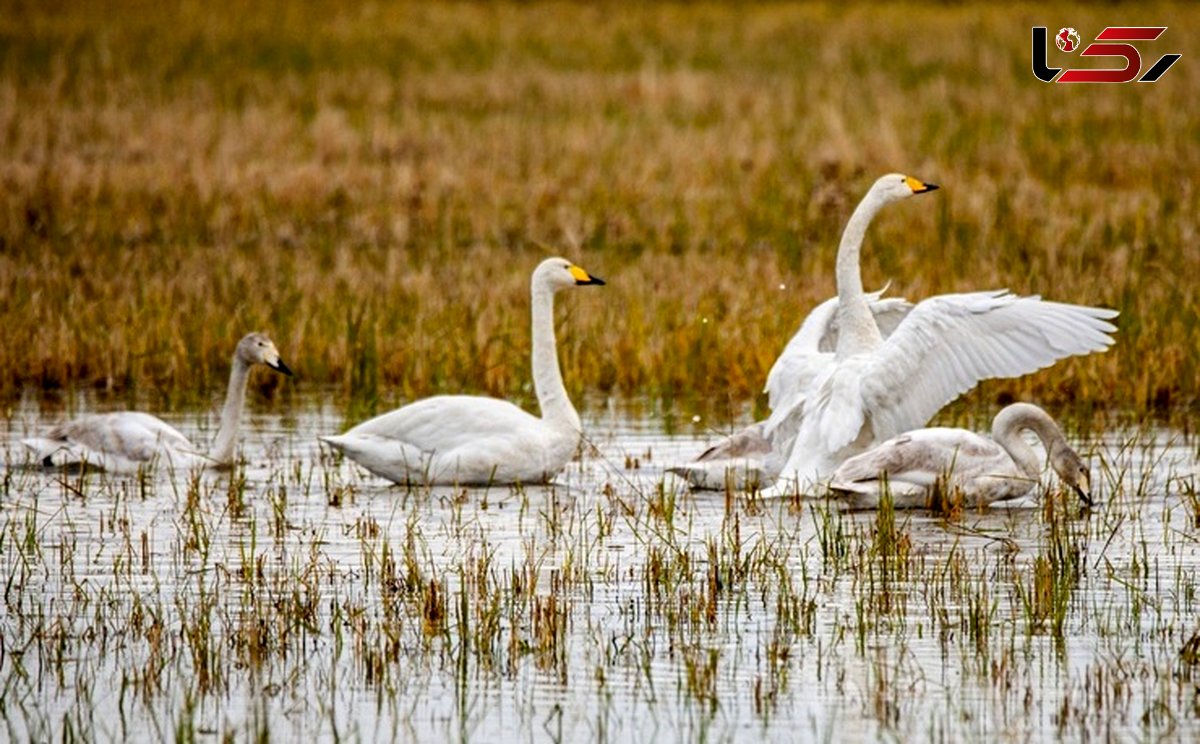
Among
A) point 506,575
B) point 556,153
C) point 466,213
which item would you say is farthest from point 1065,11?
point 506,575

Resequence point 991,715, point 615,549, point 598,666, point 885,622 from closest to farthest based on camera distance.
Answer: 1. point 991,715
2. point 598,666
3. point 885,622
4. point 615,549

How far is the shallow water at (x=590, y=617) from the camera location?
5.51 meters

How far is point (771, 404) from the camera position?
383 inches

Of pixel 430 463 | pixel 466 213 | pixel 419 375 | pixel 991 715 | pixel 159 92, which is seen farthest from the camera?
pixel 159 92

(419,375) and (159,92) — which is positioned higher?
(159,92)

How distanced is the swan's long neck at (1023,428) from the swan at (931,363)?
172mm

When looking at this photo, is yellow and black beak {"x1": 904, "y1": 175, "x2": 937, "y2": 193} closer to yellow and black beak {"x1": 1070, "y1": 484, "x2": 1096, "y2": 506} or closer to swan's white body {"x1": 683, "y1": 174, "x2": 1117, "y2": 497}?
swan's white body {"x1": 683, "y1": 174, "x2": 1117, "y2": 497}

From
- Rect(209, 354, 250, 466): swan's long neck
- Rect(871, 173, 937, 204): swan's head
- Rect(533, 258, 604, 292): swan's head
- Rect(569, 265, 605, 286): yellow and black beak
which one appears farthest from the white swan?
Rect(209, 354, 250, 466): swan's long neck

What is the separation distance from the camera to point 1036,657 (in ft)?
19.8

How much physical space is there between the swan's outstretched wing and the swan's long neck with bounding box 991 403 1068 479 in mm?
173

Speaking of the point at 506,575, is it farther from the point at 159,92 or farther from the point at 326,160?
the point at 159,92

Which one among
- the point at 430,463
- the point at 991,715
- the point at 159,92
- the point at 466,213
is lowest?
the point at 991,715

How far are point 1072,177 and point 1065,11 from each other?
15.6 m

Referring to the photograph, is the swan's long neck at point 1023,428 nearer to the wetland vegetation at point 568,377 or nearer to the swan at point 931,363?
the swan at point 931,363
